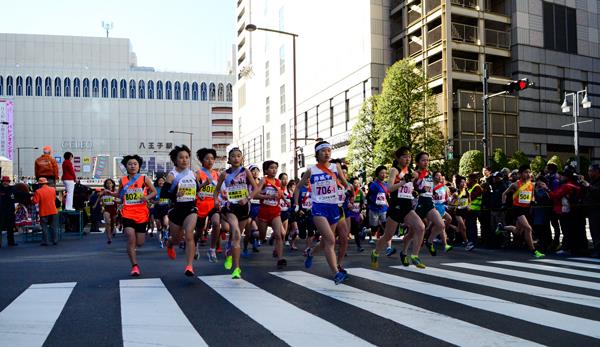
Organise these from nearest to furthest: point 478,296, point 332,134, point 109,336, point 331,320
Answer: point 109,336
point 331,320
point 478,296
point 332,134

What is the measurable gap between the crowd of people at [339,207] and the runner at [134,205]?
2 cm

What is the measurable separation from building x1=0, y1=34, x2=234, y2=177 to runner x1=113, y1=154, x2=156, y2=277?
88.3 m

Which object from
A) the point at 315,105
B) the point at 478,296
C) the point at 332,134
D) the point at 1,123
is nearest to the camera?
the point at 478,296

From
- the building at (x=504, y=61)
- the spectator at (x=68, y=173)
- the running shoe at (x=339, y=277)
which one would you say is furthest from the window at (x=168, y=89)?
the running shoe at (x=339, y=277)

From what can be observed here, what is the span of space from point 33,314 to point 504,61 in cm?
3832

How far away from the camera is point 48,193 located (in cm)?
1559

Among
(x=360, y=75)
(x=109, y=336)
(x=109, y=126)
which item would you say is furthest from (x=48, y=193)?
(x=109, y=126)

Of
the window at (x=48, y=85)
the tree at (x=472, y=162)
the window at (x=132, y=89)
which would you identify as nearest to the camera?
the tree at (x=472, y=162)

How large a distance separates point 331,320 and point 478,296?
2.10m

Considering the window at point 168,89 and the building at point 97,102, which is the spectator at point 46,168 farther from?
the window at point 168,89

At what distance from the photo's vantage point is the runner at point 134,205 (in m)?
8.31

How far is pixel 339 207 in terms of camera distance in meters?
7.61

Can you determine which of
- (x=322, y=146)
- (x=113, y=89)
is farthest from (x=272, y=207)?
(x=113, y=89)

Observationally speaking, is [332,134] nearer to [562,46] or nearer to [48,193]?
[562,46]
